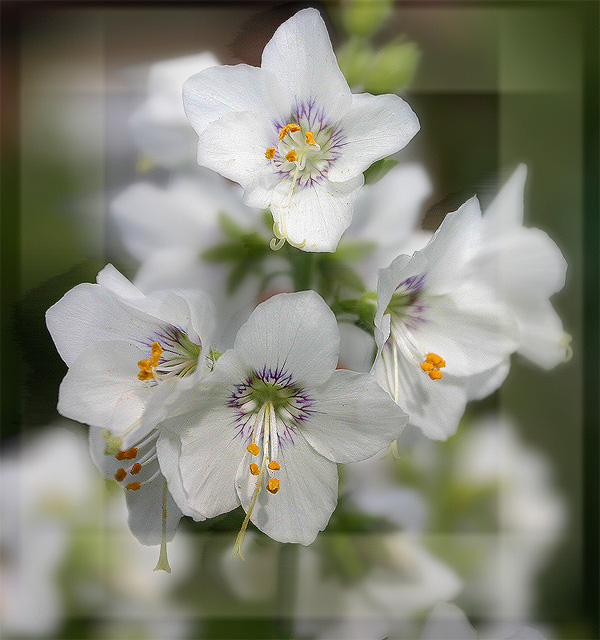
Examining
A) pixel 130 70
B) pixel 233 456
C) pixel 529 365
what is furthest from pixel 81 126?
pixel 529 365

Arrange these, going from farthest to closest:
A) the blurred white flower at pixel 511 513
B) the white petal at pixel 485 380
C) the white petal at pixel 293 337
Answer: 1. the blurred white flower at pixel 511 513
2. the white petal at pixel 485 380
3. the white petal at pixel 293 337

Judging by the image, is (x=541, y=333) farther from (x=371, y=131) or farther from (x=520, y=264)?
(x=371, y=131)

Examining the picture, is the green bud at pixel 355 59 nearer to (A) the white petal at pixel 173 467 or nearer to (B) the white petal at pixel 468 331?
(B) the white petal at pixel 468 331

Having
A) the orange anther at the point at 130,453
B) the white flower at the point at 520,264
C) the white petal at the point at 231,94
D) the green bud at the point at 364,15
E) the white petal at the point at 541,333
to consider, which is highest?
the green bud at the point at 364,15

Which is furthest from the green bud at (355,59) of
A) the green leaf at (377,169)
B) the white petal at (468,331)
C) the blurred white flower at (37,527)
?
the blurred white flower at (37,527)

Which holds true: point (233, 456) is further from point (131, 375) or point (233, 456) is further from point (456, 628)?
point (456, 628)

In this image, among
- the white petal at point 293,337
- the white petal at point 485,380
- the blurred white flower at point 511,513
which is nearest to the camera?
the white petal at point 293,337

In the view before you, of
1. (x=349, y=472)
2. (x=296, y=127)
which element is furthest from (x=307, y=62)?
(x=349, y=472)

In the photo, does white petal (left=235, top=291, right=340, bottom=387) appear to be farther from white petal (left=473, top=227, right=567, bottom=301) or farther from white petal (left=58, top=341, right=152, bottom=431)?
white petal (left=473, top=227, right=567, bottom=301)
